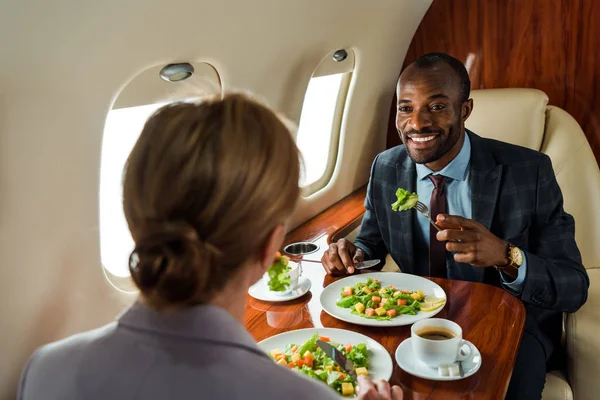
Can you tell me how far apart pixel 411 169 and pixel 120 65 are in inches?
48.1

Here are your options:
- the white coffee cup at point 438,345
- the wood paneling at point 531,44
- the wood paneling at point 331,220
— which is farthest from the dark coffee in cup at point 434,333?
the wood paneling at point 531,44

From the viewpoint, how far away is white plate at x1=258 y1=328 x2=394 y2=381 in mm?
1425

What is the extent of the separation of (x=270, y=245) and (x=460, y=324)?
871 millimetres

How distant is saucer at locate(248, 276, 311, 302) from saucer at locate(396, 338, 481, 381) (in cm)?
47

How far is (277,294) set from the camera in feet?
6.21

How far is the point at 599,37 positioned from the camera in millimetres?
2932

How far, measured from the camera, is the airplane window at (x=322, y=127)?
10.4 feet

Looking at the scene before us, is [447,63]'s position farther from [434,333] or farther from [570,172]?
[434,333]

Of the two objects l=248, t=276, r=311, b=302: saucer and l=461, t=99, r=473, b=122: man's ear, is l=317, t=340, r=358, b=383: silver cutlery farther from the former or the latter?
l=461, t=99, r=473, b=122: man's ear

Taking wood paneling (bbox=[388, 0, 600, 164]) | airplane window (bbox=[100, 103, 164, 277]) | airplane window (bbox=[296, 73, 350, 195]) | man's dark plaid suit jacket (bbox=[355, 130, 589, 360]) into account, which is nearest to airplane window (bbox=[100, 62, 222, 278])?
airplane window (bbox=[100, 103, 164, 277])

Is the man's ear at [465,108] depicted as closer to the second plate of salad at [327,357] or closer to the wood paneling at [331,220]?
the wood paneling at [331,220]

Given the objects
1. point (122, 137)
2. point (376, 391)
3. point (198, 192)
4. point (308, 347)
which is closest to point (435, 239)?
point (308, 347)

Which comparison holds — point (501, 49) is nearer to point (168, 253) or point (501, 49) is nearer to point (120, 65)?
point (120, 65)

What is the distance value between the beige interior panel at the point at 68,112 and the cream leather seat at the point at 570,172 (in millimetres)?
1199
